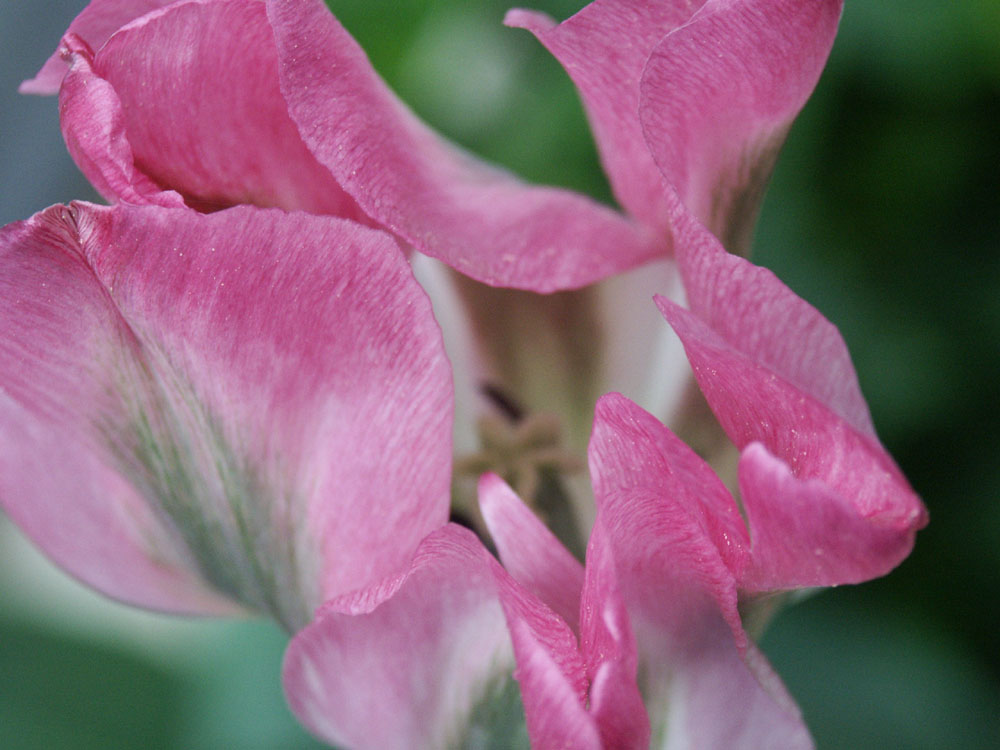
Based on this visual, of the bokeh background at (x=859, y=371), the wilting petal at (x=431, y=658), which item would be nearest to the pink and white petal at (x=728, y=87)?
the wilting petal at (x=431, y=658)

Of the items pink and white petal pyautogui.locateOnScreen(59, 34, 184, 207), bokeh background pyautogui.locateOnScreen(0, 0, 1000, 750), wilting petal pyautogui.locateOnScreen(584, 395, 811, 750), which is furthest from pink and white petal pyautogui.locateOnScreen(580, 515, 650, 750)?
bokeh background pyautogui.locateOnScreen(0, 0, 1000, 750)

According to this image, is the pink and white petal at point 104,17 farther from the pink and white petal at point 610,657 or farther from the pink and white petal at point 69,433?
the pink and white petal at point 610,657

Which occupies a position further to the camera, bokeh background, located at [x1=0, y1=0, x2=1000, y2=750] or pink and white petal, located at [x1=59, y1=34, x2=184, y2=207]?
bokeh background, located at [x1=0, y1=0, x2=1000, y2=750]

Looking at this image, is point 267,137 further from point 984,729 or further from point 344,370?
point 984,729

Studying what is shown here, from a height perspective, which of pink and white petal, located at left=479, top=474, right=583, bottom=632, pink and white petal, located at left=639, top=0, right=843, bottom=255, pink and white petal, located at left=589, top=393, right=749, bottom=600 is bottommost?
pink and white petal, located at left=479, top=474, right=583, bottom=632

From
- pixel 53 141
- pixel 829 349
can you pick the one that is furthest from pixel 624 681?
pixel 53 141

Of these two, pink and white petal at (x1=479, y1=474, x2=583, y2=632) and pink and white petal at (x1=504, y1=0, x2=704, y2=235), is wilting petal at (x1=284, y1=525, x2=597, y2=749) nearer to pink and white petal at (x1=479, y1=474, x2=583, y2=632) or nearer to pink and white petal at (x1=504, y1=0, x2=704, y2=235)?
pink and white petal at (x1=479, y1=474, x2=583, y2=632)

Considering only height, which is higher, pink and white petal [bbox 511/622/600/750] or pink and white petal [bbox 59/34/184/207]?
pink and white petal [bbox 59/34/184/207]
